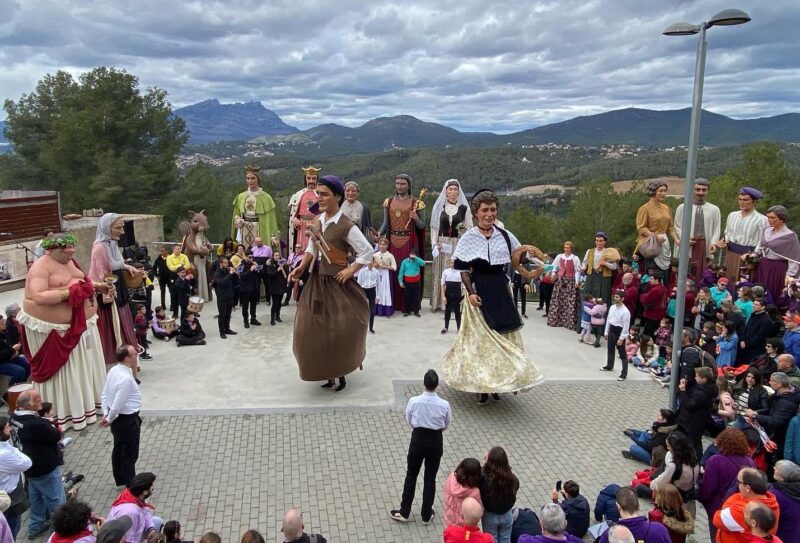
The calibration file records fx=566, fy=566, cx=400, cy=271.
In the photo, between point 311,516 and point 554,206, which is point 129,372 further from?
point 554,206

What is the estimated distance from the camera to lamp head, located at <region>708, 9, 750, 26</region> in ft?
17.3

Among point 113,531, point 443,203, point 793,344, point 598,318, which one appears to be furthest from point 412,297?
point 113,531

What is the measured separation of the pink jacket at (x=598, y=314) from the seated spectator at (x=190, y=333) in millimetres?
6555

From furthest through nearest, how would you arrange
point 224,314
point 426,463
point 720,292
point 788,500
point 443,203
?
point 443,203 < point 224,314 < point 720,292 < point 426,463 < point 788,500

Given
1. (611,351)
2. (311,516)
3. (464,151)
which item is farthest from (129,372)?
(464,151)

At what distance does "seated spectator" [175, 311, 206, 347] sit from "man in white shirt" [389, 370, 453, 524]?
5.68 metres

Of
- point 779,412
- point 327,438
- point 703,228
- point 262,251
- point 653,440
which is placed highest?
point 703,228

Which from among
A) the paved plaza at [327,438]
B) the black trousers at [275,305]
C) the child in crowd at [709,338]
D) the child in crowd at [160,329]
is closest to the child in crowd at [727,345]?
the child in crowd at [709,338]

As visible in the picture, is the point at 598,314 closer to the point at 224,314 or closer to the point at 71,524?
the point at 224,314

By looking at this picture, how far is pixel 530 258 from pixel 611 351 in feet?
8.23

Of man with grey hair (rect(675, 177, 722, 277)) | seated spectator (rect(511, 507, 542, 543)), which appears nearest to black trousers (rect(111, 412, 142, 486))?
seated spectator (rect(511, 507, 542, 543))

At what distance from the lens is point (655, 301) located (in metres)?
9.58

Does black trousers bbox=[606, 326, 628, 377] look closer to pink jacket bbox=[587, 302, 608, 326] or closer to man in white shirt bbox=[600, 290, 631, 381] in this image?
man in white shirt bbox=[600, 290, 631, 381]

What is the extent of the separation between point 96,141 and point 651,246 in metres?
27.1
